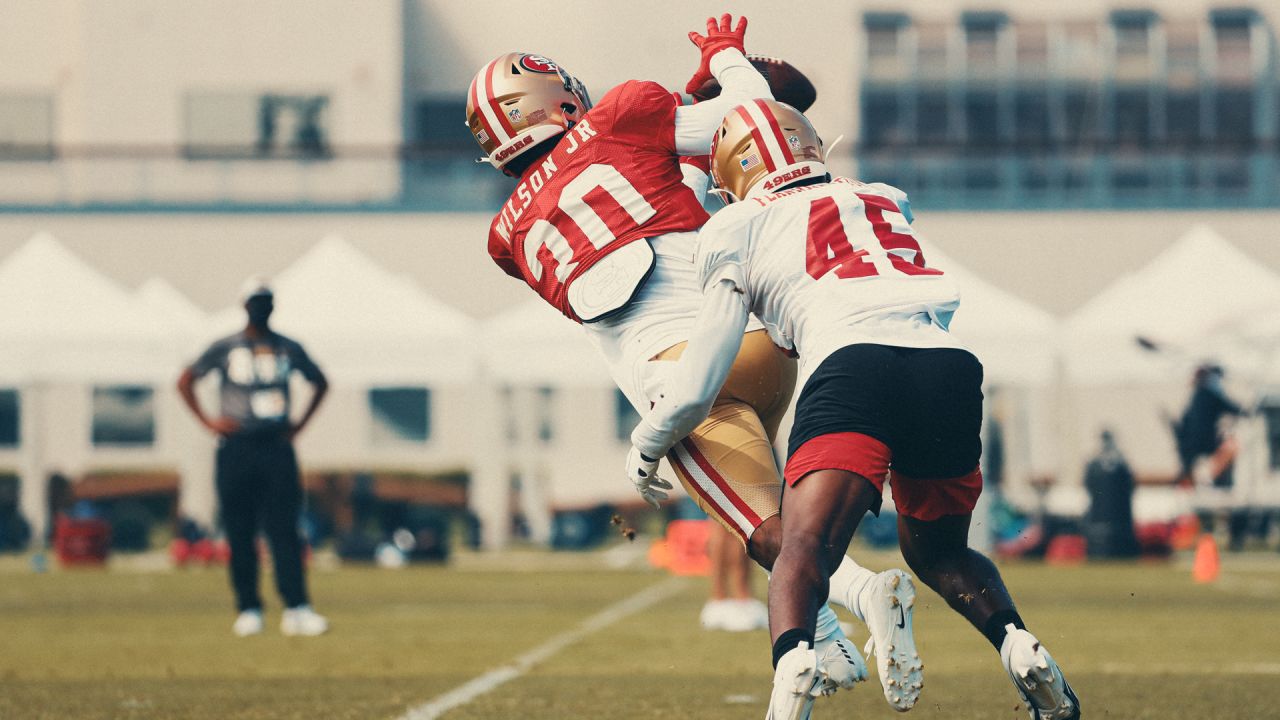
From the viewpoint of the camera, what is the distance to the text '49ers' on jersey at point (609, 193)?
5242 mm

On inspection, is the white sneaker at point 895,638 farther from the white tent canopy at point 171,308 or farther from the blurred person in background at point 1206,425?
the white tent canopy at point 171,308

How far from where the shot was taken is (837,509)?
4.35 m

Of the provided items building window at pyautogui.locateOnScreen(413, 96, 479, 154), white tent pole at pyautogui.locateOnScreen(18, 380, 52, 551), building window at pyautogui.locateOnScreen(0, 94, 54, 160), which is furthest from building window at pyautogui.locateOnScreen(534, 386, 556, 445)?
building window at pyautogui.locateOnScreen(0, 94, 54, 160)

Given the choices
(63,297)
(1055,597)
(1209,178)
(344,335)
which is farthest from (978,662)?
(1209,178)

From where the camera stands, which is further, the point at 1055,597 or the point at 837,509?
the point at 1055,597

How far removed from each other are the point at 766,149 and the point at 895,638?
124 cm

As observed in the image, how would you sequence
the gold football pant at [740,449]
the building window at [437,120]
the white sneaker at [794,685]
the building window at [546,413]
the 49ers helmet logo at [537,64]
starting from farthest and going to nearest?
1. the building window at [437,120]
2. the building window at [546,413]
3. the 49ers helmet logo at [537,64]
4. the gold football pant at [740,449]
5. the white sneaker at [794,685]

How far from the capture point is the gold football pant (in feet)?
16.1

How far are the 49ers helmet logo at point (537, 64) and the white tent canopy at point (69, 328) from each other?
46.5 feet

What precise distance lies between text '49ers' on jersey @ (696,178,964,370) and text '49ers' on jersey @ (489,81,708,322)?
65 cm

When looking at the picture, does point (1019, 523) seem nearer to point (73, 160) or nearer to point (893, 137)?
point (893, 137)

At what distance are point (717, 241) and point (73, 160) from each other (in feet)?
90.3

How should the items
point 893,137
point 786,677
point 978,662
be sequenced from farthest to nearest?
1. point 893,137
2. point 978,662
3. point 786,677

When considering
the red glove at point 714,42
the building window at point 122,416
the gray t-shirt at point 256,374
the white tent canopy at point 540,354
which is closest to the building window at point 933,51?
the building window at point 122,416
